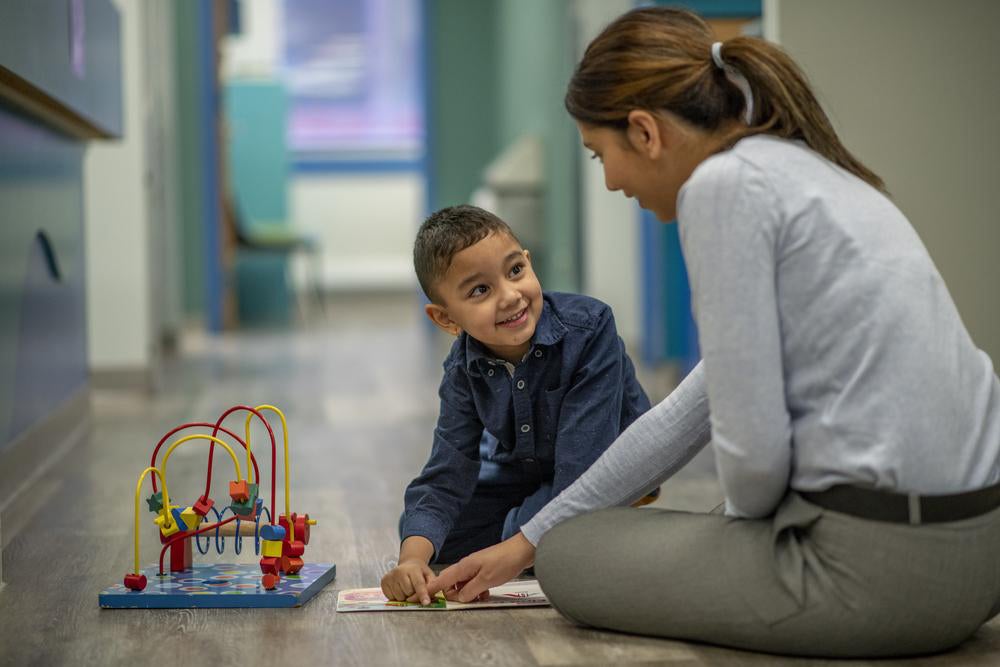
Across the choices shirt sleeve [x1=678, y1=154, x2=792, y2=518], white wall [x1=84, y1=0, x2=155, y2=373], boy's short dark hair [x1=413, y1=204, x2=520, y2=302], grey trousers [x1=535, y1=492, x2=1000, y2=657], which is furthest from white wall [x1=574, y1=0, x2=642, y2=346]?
shirt sleeve [x1=678, y1=154, x2=792, y2=518]

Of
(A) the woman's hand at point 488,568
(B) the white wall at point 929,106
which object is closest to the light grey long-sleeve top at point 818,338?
(A) the woman's hand at point 488,568

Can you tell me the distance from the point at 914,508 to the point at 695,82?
1.54 feet

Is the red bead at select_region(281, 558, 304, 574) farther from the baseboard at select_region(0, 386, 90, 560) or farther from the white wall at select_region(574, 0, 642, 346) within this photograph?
the white wall at select_region(574, 0, 642, 346)

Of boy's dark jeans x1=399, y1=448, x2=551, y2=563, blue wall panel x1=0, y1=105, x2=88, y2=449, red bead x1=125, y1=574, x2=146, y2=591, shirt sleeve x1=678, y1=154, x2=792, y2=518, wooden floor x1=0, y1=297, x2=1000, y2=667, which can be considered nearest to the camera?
shirt sleeve x1=678, y1=154, x2=792, y2=518

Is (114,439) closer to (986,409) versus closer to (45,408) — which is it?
(45,408)

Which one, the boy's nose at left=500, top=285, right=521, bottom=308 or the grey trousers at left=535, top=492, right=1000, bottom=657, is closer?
the grey trousers at left=535, top=492, right=1000, bottom=657

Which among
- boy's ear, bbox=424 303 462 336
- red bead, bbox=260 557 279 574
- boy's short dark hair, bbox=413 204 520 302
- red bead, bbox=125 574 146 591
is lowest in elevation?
red bead, bbox=125 574 146 591

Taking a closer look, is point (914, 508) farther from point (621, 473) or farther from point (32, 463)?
point (32, 463)

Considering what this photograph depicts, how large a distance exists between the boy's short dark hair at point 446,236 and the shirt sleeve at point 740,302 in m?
0.38

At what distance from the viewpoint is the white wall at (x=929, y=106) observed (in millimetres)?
2334

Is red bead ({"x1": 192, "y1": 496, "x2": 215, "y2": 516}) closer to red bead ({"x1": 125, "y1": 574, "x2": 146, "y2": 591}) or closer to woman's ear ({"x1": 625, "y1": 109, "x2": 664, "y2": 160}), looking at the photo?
red bead ({"x1": 125, "y1": 574, "x2": 146, "y2": 591})

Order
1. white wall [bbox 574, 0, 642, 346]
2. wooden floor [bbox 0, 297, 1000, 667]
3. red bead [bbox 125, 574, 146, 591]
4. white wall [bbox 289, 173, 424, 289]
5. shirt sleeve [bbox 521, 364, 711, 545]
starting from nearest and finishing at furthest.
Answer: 1. wooden floor [bbox 0, 297, 1000, 667]
2. shirt sleeve [bbox 521, 364, 711, 545]
3. red bead [bbox 125, 574, 146, 591]
4. white wall [bbox 574, 0, 642, 346]
5. white wall [bbox 289, 173, 424, 289]

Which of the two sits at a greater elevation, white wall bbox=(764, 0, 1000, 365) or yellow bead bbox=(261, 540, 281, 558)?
white wall bbox=(764, 0, 1000, 365)

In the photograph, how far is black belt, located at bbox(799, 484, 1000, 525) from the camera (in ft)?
4.31
